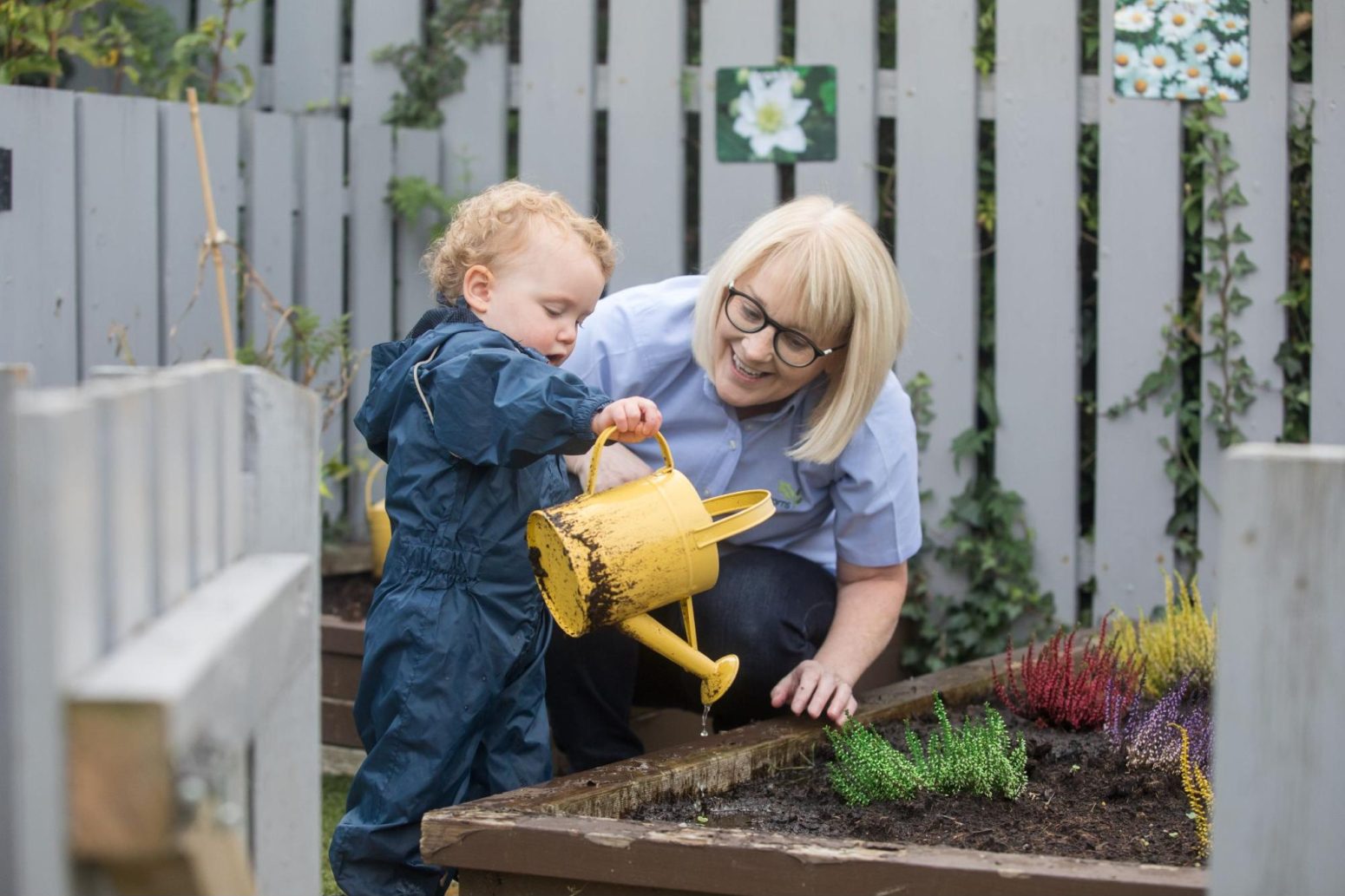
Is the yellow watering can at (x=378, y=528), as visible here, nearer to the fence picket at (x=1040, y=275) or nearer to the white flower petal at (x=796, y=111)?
the white flower petal at (x=796, y=111)

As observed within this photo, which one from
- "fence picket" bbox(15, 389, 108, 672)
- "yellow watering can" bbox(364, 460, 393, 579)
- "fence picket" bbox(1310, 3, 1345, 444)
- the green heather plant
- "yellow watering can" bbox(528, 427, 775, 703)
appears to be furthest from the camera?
"yellow watering can" bbox(364, 460, 393, 579)

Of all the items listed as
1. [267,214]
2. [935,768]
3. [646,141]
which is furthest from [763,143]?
[935,768]

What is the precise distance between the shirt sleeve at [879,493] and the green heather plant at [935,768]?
46cm

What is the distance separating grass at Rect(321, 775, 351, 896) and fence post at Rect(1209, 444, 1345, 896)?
1682mm

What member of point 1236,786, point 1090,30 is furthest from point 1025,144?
point 1236,786

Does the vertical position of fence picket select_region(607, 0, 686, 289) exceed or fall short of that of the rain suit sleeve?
it exceeds it

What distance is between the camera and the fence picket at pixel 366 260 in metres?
3.99

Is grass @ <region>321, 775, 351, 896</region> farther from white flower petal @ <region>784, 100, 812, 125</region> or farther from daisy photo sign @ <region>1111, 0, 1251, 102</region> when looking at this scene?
daisy photo sign @ <region>1111, 0, 1251, 102</region>

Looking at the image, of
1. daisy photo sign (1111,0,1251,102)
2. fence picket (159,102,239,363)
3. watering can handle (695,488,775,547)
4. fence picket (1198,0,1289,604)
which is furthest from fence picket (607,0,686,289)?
watering can handle (695,488,775,547)

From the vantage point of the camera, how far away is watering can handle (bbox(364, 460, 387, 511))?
3520 mm

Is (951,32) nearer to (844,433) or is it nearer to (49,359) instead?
(844,433)

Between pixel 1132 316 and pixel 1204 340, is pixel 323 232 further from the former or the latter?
pixel 1204 340

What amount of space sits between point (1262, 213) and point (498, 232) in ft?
6.66

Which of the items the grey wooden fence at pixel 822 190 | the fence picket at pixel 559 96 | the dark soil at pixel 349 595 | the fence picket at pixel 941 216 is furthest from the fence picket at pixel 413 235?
the fence picket at pixel 941 216
